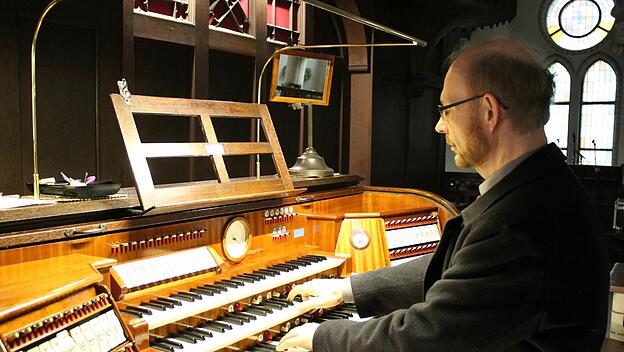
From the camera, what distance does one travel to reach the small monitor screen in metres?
3.66

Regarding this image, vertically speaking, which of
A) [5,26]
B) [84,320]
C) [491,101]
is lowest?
[84,320]

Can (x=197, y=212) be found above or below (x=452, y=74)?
below

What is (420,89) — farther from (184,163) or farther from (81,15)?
(81,15)

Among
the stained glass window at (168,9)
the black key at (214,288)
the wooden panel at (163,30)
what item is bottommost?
the black key at (214,288)

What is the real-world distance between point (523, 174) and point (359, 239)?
6.62 ft

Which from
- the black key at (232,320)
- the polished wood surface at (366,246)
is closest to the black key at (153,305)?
the black key at (232,320)

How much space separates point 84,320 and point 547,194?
4.35 ft

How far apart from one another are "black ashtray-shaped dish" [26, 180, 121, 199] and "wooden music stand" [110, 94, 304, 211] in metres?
0.19

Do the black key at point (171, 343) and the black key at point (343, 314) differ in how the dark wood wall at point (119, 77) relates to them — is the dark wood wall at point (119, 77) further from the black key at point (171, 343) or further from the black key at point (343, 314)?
the black key at point (343, 314)

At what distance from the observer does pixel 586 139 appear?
12.2 metres

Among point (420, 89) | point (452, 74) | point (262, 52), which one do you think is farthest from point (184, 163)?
point (420, 89)

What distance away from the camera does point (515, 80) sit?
1.46 meters

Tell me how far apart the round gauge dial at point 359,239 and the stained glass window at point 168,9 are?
2207 mm

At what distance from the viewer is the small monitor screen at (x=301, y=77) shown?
12.0 feet
